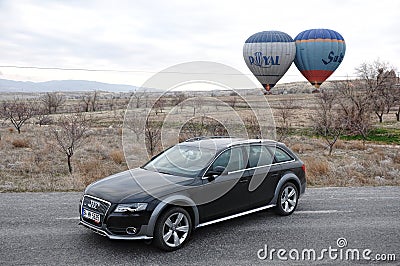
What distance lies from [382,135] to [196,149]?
3259 centimetres

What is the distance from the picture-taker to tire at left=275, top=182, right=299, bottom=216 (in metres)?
7.71

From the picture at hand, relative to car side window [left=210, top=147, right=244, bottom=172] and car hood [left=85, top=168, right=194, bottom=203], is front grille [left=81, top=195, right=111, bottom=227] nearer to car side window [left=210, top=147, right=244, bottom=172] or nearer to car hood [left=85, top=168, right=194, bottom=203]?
car hood [left=85, top=168, right=194, bottom=203]

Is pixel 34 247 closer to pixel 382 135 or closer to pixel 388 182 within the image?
pixel 388 182

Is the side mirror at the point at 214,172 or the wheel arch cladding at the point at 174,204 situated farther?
the side mirror at the point at 214,172

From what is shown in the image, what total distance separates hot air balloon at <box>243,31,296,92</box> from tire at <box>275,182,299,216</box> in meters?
30.1

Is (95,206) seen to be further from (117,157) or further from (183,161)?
(117,157)

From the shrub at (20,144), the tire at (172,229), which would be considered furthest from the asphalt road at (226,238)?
the shrub at (20,144)

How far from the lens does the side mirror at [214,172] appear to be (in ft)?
21.4

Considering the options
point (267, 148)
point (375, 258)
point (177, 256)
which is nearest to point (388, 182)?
point (267, 148)

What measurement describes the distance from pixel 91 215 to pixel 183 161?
183 cm

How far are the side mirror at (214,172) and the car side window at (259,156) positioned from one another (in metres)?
0.84

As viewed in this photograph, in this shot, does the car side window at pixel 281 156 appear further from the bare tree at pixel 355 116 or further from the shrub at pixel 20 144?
the bare tree at pixel 355 116

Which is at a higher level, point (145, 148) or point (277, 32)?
point (277, 32)

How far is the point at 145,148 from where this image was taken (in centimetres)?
2117
